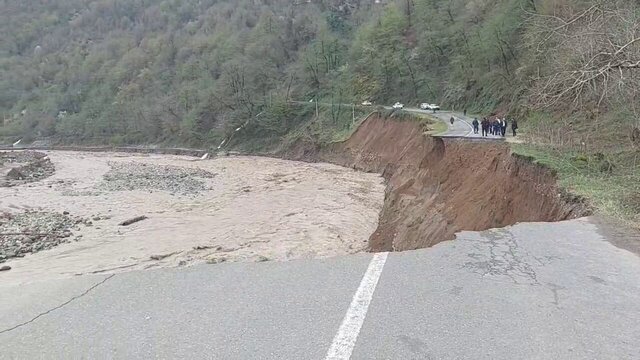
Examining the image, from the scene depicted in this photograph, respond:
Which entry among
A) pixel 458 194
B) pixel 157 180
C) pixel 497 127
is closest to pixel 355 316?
pixel 458 194

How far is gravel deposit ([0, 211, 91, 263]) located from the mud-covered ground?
21 centimetres

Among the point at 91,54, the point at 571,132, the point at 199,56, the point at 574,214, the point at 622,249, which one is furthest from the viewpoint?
the point at 91,54

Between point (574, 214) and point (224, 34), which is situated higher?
point (224, 34)

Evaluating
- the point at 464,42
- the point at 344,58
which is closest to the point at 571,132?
the point at 464,42

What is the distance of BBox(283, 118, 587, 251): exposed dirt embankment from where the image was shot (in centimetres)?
1425

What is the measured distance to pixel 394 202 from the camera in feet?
86.4

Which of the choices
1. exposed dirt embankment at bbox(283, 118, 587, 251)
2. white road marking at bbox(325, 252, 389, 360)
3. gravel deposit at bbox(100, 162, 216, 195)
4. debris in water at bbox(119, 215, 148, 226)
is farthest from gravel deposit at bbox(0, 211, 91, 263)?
white road marking at bbox(325, 252, 389, 360)

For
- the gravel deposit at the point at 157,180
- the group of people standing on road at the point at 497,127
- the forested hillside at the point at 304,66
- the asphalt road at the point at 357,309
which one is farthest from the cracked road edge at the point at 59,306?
the gravel deposit at the point at 157,180

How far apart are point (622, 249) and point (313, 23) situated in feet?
317

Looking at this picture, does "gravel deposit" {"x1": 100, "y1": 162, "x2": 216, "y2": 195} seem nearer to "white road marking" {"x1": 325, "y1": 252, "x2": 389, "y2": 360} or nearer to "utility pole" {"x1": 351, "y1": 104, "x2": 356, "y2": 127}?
"utility pole" {"x1": 351, "y1": 104, "x2": 356, "y2": 127}

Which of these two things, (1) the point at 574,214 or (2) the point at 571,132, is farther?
(2) the point at 571,132

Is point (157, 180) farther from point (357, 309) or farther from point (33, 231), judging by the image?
point (357, 309)

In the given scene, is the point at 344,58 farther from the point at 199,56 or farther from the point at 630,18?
the point at 630,18

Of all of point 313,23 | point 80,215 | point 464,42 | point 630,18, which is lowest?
point 80,215
